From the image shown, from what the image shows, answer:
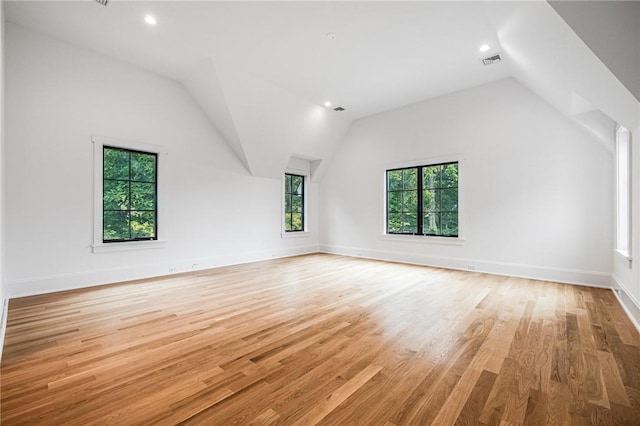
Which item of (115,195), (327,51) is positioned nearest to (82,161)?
(115,195)

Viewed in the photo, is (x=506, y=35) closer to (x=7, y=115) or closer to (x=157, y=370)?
(x=157, y=370)

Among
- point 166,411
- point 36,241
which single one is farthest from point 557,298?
point 36,241

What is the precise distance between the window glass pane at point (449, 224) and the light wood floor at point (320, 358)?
76.2 inches

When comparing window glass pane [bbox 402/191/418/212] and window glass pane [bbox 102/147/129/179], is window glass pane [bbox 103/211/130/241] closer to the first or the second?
window glass pane [bbox 102/147/129/179]

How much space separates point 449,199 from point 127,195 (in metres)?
5.97

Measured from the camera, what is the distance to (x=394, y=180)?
6.84 metres

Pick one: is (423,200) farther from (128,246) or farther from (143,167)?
(128,246)

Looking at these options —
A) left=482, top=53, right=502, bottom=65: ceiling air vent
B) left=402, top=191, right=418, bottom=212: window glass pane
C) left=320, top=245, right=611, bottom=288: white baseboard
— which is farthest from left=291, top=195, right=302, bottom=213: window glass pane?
left=482, top=53, right=502, bottom=65: ceiling air vent

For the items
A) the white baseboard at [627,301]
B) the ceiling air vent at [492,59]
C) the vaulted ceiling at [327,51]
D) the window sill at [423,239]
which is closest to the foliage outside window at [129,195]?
the vaulted ceiling at [327,51]

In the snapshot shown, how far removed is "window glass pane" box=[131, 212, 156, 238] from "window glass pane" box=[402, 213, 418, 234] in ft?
16.7

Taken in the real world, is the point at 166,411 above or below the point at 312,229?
below

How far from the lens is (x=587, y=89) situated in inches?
111

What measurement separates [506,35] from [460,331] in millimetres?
3290

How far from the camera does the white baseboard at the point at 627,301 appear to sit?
9.59 ft
